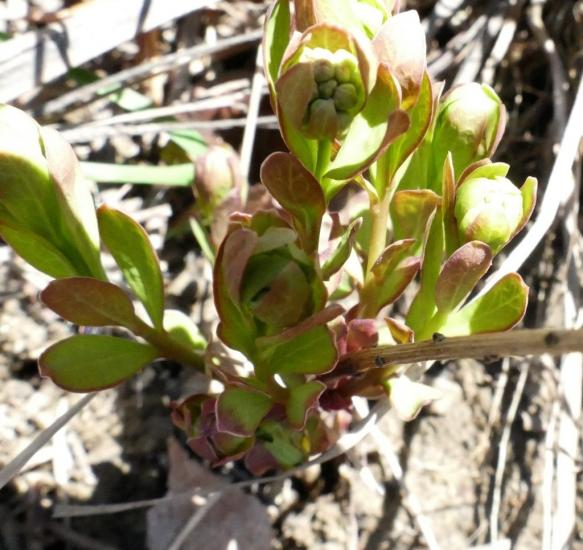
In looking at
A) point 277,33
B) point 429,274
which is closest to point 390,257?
point 429,274

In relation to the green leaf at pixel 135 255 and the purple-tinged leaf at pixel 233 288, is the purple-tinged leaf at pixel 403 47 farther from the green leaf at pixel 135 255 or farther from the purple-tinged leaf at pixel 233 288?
the green leaf at pixel 135 255

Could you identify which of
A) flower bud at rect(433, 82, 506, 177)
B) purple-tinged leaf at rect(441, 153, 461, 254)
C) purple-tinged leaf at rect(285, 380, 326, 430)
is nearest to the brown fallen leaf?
purple-tinged leaf at rect(285, 380, 326, 430)

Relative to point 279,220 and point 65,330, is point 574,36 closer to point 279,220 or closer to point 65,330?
point 279,220

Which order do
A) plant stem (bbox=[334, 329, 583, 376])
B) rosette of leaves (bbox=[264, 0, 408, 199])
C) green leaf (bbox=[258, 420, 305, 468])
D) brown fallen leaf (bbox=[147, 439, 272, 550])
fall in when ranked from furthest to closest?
brown fallen leaf (bbox=[147, 439, 272, 550]) → green leaf (bbox=[258, 420, 305, 468]) → rosette of leaves (bbox=[264, 0, 408, 199]) → plant stem (bbox=[334, 329, 583, 376])

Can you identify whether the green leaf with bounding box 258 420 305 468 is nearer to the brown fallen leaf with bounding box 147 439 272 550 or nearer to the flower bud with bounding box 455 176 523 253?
the brown fallen leaf with bounding box 147 439 272 550

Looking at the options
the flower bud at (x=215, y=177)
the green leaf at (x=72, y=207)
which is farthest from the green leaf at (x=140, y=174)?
the green leaf at (x=72, y=207)

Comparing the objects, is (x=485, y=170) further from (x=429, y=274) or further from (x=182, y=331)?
(x=182, y=331)
